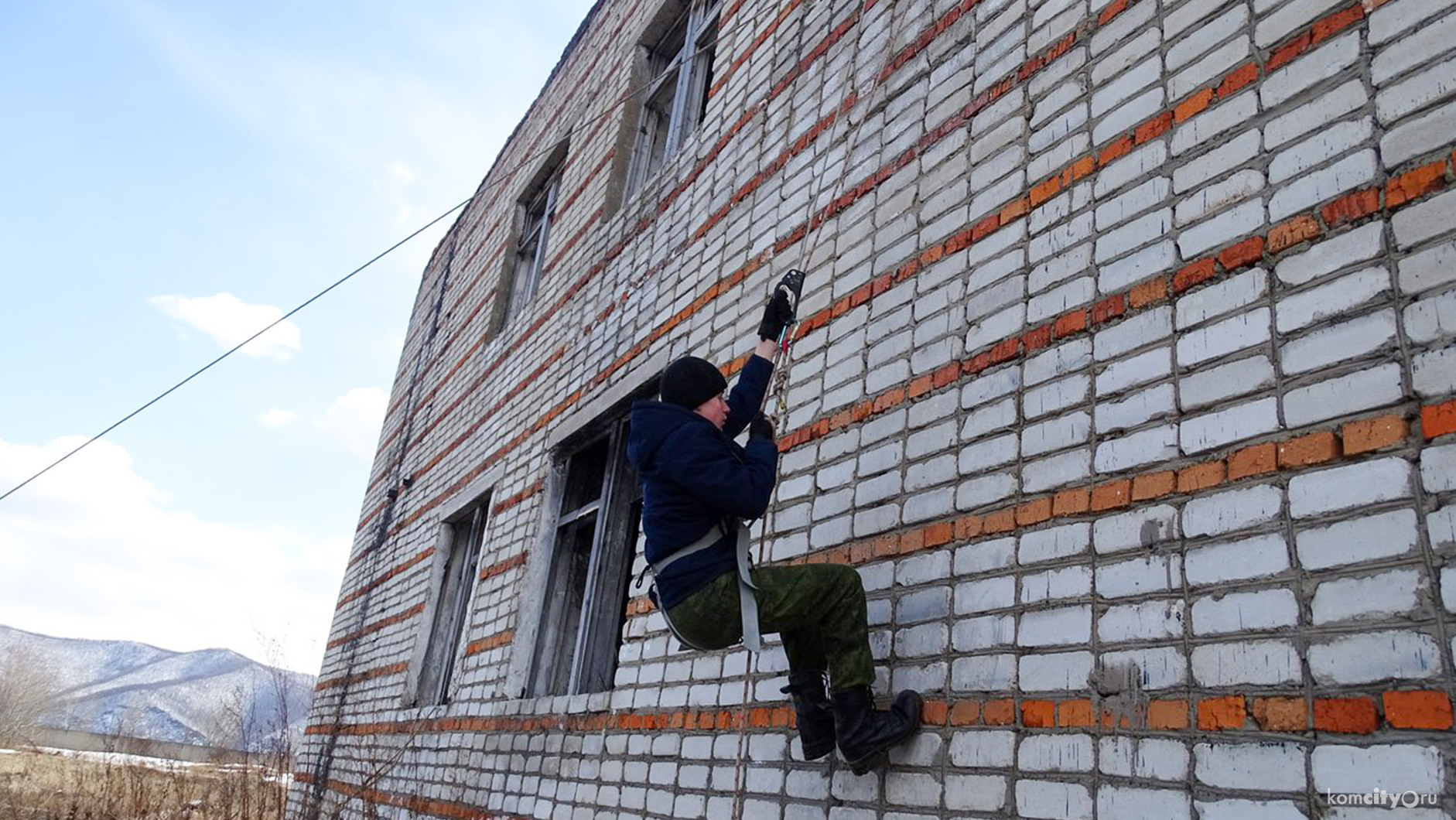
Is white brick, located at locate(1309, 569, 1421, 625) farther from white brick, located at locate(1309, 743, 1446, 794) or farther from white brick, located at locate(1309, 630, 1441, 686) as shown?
white brick, located at locate(1309, 743, 1446, 794)

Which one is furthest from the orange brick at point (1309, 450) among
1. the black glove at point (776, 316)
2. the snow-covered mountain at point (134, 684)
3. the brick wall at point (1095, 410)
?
the snow-covered mountain at point (134, 684)

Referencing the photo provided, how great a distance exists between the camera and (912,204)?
316 cm

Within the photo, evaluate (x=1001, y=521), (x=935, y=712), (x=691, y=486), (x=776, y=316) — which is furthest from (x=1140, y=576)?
(x=776, y=316)

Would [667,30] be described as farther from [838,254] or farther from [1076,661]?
[1076,661]

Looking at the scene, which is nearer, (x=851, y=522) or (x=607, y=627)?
(x=851, y=522)

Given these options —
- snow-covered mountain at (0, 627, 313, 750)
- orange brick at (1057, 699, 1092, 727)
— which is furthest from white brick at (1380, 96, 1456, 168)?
snow-covered mountain at (0, 627, 313, 750)

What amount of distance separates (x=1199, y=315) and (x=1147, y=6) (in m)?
0.96

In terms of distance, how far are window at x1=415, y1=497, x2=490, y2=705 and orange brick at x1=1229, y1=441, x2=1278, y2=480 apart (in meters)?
5.28

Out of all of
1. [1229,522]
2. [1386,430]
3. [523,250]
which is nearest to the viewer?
[1386,430]

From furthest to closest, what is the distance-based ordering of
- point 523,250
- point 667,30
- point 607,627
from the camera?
point 523,250, point 667,30, point 607,627

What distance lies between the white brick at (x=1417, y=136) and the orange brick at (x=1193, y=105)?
0.47 metres

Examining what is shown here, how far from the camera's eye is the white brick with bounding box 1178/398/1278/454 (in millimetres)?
1885

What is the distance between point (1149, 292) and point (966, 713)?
1.09 m

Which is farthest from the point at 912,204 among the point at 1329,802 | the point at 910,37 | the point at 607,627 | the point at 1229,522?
the point at 607,627
